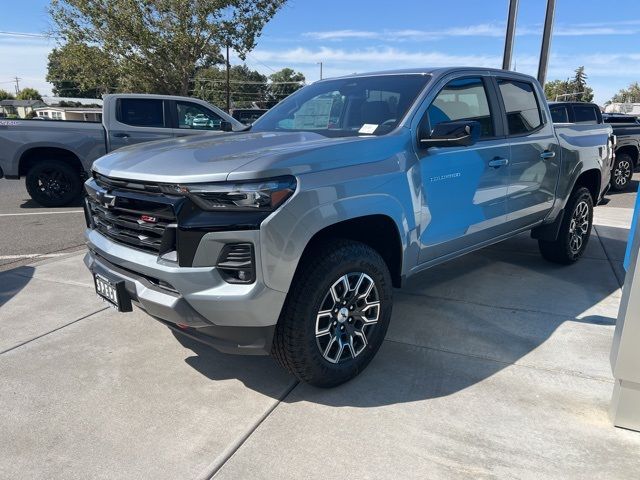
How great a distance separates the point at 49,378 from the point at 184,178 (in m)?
1.67

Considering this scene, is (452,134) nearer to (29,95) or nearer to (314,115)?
(314,115)

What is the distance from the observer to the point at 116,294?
2814 mm

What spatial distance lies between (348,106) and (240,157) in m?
1.46

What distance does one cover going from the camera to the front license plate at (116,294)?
110 inches

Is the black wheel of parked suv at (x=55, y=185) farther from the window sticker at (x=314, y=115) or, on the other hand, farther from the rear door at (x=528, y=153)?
the rear door at (x=528, y=153)

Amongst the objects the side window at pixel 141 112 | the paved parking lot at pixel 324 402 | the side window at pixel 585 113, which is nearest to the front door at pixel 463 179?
the paved parking lot at pixel 324 402

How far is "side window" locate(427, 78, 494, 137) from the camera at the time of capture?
3.58m

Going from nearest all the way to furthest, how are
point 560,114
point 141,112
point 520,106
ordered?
point 520,106 < point 141,112 < point 560,114

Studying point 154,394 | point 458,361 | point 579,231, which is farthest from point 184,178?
point 579,231

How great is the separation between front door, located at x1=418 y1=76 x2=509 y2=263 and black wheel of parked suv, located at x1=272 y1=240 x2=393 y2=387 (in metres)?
0.57

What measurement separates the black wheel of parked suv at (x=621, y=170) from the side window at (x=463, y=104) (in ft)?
29.3

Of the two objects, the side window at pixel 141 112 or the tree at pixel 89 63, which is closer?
the side window at pixel 141 112

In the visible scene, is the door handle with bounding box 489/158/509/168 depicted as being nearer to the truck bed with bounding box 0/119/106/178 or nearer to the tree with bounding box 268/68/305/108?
the truck bed with bounding box 0/119/106/178

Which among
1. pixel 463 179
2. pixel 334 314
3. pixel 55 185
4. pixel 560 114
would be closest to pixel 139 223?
pixel 334 314
